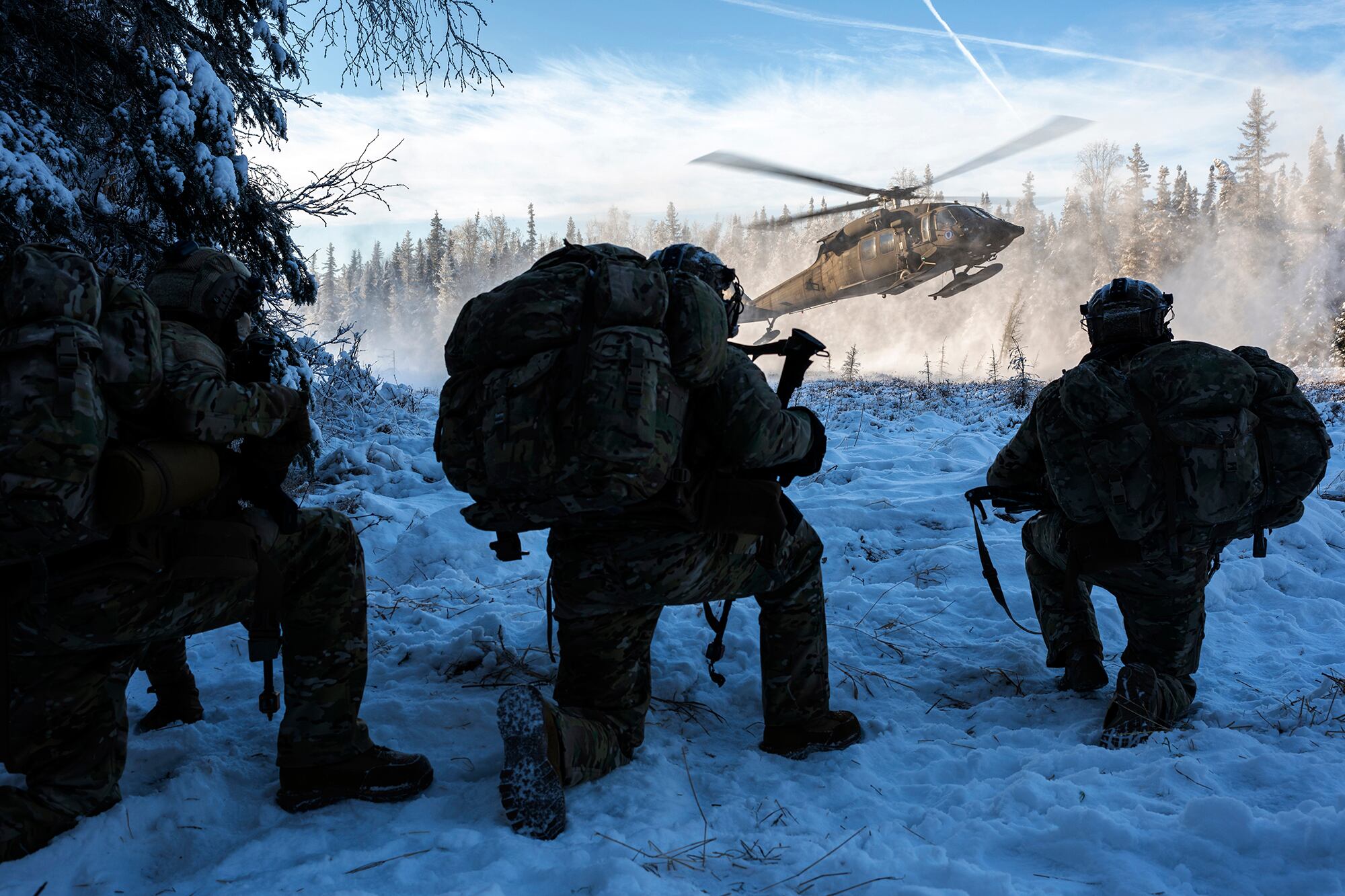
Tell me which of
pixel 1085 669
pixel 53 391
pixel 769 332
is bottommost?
pixel 1085 669

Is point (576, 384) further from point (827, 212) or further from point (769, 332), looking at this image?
point (769, 332)

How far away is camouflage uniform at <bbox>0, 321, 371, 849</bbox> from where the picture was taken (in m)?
2.24

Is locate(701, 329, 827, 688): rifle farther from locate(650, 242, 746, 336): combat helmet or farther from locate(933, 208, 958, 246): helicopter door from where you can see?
locate(933, 208, 958, 246): helicopter door

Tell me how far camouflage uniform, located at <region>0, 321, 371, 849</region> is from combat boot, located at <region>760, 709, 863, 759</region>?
160cm

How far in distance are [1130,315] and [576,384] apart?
2.74 meters

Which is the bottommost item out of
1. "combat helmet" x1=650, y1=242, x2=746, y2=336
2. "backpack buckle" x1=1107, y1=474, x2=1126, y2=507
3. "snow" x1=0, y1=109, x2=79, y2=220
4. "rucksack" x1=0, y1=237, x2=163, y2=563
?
"backpack buckle" x1=1107, y1=474, x2=1126, y2=507

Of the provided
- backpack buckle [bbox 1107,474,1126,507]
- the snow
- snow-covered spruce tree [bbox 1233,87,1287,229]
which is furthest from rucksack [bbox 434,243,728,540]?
snow-covered spruce tree [bbox 1233,87,1287,229]

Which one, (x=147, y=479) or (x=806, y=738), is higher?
(x=147, y=479)

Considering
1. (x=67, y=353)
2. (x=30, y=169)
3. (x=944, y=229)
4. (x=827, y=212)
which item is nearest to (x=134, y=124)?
(x=30, y=169)

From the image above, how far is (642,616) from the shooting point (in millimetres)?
2982

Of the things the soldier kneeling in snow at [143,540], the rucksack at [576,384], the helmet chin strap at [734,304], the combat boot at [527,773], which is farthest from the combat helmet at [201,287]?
the helmet chin strap at [734,304]

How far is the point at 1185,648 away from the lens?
11.5 feet

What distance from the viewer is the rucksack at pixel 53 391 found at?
194cm

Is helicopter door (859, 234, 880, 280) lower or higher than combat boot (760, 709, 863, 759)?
higher
